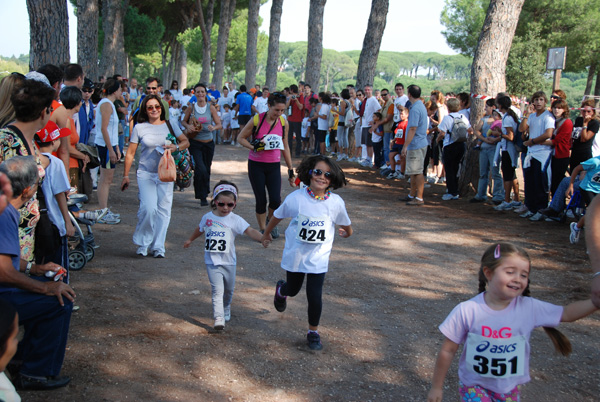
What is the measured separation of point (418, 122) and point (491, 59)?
2.49 metres

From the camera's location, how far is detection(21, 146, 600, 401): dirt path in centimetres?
446

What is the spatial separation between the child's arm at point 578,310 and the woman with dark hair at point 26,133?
137 inches

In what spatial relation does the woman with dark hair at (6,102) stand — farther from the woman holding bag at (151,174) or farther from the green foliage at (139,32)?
the green foliage at (139,32)

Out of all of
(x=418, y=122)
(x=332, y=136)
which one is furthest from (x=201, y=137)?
(x=332, y=136)

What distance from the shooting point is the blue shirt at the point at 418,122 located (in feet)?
37.7

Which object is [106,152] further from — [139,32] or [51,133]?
[139,32]

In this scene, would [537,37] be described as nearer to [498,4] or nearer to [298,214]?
[498,4]

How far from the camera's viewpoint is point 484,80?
41.8 ft

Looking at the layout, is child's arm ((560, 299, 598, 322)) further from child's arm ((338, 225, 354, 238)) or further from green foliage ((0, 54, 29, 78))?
green foliage ((0, 54, 29, 78))

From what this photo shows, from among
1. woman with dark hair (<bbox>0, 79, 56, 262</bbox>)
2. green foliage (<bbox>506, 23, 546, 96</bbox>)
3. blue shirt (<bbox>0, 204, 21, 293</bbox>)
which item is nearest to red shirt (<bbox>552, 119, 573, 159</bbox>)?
woman with dark hair (<bbox>0, 79, 56, 262</bbox>)

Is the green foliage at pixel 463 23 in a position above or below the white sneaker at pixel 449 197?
above

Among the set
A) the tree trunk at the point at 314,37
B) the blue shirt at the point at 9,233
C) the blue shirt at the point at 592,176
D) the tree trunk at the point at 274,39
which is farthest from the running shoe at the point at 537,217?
the tree trunk at the point at 274,39

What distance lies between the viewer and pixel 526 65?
37.1 m

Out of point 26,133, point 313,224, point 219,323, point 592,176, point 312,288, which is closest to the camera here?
point 26,133
